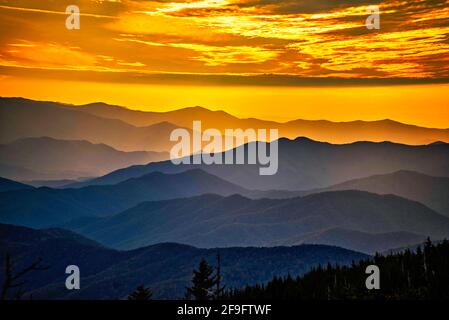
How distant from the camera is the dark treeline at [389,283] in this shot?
101 ft

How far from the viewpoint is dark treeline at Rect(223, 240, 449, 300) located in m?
30.9

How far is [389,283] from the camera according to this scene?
33781mm

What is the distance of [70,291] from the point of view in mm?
192500

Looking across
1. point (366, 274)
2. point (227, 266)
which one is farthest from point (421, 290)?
point (227, 266)
